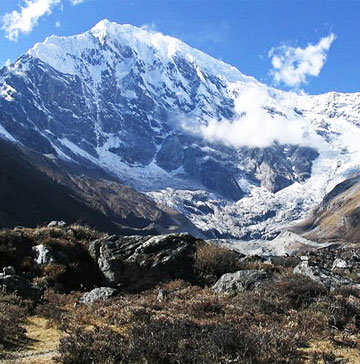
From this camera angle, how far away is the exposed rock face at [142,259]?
74.4 ft

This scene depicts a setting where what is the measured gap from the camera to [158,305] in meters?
17.2

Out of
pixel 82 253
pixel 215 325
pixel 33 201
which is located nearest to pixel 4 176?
pixel 33 201

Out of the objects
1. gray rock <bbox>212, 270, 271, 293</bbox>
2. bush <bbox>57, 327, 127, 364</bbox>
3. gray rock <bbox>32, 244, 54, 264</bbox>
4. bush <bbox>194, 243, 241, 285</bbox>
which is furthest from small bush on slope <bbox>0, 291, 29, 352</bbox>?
bush <bbox>194, 243, 241, 285</bbox>

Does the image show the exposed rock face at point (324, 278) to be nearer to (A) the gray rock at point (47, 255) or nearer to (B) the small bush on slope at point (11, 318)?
(A) the gray rock at point (47, 255)

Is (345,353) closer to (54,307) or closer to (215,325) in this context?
(215,325)

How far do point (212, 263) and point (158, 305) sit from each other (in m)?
7.23

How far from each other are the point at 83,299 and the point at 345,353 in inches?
387

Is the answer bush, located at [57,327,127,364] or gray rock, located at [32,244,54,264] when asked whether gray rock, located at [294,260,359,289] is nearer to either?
gray rock, located at [32,244,54,264]

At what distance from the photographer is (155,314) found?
50.8 feet

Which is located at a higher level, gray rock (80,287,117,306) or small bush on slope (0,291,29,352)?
gray rock (80,287,117,306)

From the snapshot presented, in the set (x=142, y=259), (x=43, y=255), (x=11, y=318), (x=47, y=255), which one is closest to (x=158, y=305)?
(x=11, y=318)

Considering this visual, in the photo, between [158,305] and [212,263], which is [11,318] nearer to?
[158,305]

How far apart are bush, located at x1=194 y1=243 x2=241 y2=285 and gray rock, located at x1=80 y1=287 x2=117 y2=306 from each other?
17.1 feet

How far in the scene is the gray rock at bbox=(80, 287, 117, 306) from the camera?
733 inches
